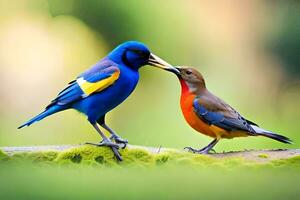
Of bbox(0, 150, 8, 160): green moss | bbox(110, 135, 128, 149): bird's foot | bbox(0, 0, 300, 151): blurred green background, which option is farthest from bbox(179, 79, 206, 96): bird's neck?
bbox(0, 150, 8, 160): green moss

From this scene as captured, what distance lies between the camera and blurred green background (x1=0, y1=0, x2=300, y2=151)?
2.74 m

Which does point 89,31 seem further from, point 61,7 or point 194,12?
point 194,12

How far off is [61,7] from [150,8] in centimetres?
37

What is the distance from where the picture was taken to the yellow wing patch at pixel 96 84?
2.22 metres

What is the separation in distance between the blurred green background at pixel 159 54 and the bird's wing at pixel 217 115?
1.27ft

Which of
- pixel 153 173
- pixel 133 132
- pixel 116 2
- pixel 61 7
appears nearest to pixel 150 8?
pixel 116 2

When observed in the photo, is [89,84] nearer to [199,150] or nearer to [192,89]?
[192,89]

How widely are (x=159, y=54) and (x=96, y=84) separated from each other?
0.59m

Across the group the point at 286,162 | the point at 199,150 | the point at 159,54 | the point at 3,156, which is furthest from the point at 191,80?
the point at 3,156

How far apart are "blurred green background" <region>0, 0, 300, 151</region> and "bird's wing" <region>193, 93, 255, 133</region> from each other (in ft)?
1.27

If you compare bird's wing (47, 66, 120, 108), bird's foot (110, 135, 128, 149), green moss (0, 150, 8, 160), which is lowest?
green moss (0, 150, 8, 160)

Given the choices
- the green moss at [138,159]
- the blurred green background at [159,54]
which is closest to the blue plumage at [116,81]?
the green moss at [138,159]

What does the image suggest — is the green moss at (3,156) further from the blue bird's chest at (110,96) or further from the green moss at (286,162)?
the green moss at (286,162)

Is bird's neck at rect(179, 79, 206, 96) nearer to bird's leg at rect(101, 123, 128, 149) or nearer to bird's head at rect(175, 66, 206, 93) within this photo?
bird's head at rect(175, 66, 206, 93)
